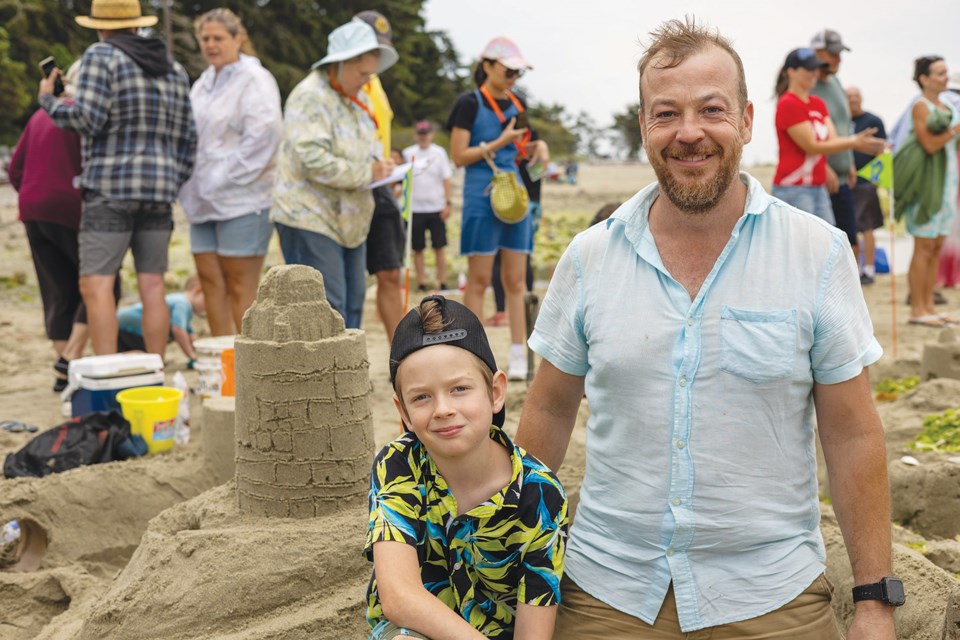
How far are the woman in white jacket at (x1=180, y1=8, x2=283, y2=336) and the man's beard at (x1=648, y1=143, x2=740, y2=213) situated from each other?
4008 millimetres

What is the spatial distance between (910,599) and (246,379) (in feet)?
7.13

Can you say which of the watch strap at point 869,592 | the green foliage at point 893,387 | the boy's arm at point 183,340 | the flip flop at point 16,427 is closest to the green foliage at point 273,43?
the boy's arm at point 183,340

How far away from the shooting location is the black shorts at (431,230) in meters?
11.3

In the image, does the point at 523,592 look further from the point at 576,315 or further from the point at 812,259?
the point at 812,259

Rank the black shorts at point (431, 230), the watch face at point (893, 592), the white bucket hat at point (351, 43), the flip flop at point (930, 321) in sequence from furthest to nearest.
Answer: the black shorts at point (431, 230) < the flip flop at point (930, 321) < the white bucket hat at point (351, 43) < the watch face at point (893, 592)

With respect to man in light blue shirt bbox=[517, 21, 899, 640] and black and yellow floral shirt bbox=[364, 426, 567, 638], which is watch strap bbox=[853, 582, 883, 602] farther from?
black and yellow floral shirt bbox=[364, 426, 567, 638]

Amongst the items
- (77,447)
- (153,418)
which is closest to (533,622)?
(77,447)

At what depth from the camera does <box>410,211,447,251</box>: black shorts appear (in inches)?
444

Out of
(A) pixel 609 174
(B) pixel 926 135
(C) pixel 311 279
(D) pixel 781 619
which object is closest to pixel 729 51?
(D) pixel 781 619

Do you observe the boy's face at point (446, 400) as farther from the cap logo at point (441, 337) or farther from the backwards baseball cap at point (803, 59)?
the backwards baseball cap at point (803, 59)

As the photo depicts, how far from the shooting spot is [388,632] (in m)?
2.42

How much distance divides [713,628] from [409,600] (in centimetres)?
69

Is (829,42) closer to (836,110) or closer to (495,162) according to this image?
(836,110)

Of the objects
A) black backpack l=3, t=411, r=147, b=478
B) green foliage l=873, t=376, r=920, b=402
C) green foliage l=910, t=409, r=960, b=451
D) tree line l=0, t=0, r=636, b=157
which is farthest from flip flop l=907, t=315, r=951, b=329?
tree line l=0, t=0, r=636, b=157
